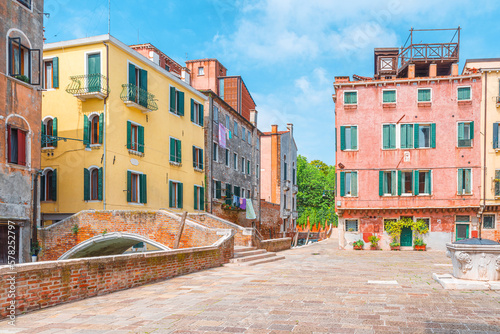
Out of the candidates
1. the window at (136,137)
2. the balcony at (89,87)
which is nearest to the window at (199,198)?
the window at (136,137)

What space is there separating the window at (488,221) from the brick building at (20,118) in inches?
949

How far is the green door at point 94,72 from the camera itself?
65.0 feet

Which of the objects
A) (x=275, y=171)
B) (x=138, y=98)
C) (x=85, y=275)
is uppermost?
(x=138, y=98)

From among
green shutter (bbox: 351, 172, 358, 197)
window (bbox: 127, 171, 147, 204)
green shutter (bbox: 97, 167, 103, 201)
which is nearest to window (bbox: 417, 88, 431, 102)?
green shutter (bbox: 351, 172, 358, 197)

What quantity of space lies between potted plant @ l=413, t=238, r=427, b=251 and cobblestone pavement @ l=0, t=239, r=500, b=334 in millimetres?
15752

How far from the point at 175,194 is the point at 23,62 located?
430 inches

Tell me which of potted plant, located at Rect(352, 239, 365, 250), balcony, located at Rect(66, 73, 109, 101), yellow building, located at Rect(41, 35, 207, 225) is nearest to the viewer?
balcony, located at Rect(66, 73, 109, 101)

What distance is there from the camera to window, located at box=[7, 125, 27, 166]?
16203 millimetres

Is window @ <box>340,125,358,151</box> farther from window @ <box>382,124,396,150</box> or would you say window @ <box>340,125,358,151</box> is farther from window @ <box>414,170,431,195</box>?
window @ <box>414,170,431,195</box>

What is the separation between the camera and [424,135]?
27.6 meters

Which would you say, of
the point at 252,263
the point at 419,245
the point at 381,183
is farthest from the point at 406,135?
the point at 252,263

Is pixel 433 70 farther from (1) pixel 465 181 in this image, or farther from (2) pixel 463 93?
(1) pixel 465 181

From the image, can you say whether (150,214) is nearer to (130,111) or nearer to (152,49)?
(130,111)

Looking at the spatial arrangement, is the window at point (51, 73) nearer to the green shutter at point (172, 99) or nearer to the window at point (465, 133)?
the green shutter at point (172, 99)
